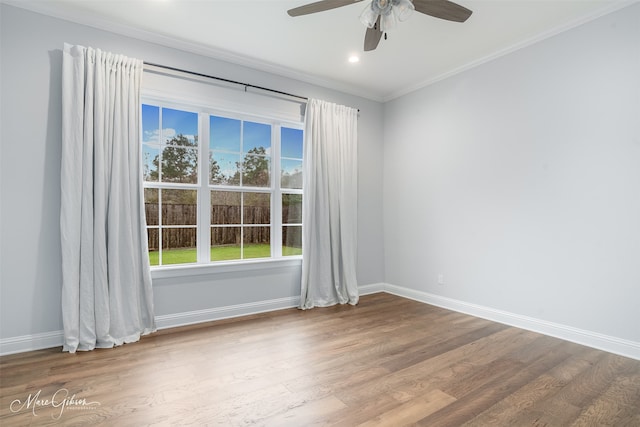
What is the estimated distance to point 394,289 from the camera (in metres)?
4.66

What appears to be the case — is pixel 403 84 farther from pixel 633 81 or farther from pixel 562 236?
pixel 562 236

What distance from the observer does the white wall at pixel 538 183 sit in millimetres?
2666

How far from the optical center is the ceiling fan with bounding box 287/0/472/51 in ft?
6.81

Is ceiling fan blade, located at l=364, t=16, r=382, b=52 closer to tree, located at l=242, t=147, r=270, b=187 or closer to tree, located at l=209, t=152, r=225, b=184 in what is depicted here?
tree, located at l=242, t=147, r=270, b=187

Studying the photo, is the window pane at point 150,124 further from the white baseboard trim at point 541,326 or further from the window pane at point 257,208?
the white baseboard trim at point 541,326

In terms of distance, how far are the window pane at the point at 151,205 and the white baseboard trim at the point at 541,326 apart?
325 centimetres

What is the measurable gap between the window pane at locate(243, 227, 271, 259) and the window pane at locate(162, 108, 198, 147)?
1.15 metres

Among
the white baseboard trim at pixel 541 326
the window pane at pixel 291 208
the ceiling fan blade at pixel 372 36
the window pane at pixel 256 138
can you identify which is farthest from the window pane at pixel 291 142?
the white baseboard trim at pixel 541 326

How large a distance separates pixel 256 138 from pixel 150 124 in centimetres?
112

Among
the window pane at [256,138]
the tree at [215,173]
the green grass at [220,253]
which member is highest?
the window pane at [256,138]

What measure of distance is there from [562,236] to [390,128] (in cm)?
258

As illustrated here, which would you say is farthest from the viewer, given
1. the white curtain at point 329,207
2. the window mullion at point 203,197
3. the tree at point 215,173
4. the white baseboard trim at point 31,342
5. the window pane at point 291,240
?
the window pane at point 291,240

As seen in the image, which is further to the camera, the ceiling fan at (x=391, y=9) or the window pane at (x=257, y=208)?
the window pane at (x=257, y=208)

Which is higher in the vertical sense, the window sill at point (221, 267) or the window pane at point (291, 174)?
the window pane at point (291, 174)
